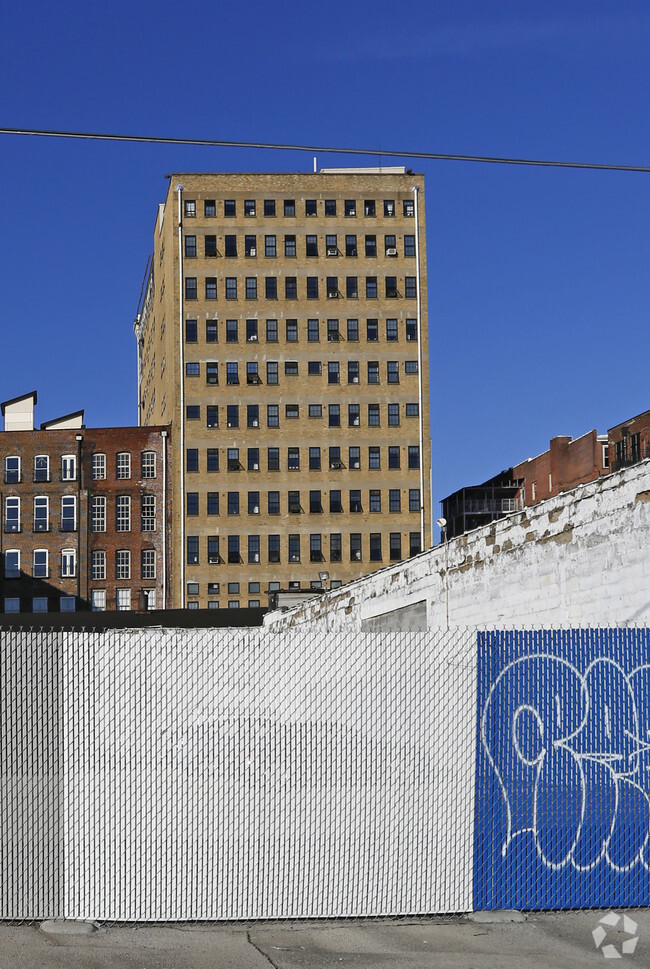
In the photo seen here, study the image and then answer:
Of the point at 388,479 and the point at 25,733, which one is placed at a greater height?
the point at 388,479

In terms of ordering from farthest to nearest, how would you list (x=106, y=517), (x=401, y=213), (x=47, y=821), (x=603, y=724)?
(x=401, y=213), (x=106, y=517), (x=603, y=724), (x=47, y=821)

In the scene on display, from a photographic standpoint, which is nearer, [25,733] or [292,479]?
[25,733]

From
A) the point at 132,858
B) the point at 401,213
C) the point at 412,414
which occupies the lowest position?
the point at 132,858

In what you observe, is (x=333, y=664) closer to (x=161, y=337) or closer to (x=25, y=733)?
(x=25, y=733)

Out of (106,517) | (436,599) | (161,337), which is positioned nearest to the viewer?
(436,599)

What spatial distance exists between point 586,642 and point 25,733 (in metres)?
5.48

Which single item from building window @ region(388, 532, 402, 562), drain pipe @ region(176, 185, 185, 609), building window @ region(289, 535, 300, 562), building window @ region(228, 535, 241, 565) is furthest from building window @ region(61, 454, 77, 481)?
building window @ region(388, 532, 402, 562)

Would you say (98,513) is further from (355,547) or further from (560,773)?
(560,773)

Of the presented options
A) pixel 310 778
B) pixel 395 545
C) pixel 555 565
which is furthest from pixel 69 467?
pixel 310 778

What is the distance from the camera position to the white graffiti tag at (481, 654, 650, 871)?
11422mm

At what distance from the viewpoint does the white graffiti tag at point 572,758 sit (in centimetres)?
1142

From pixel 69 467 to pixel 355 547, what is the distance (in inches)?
927

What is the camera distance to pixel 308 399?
322ft

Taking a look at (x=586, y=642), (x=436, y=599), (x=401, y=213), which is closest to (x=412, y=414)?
(x=401, y=213)
